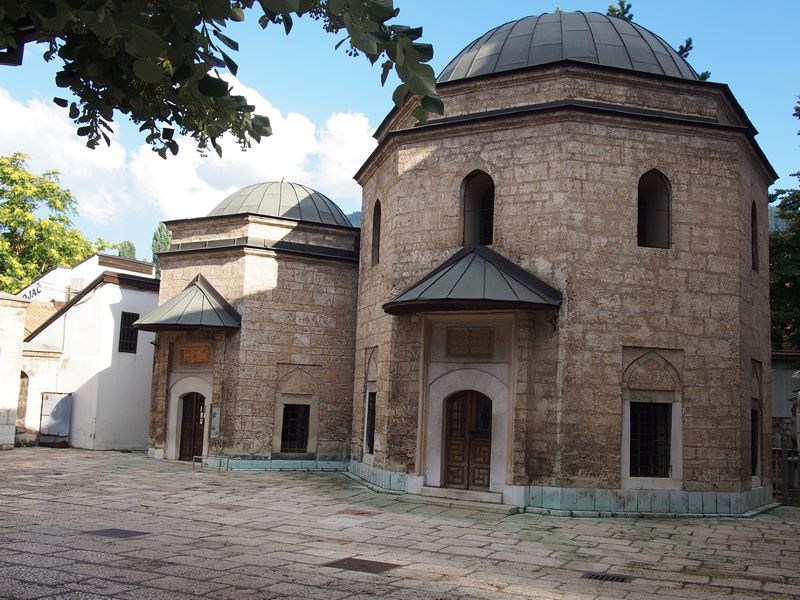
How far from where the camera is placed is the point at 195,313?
52.2 ft

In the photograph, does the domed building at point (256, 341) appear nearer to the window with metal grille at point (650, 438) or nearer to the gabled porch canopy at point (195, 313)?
the gabled porch canopy at point (195, 313)

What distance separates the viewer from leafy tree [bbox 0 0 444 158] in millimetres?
2420

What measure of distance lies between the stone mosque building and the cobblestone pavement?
91cm

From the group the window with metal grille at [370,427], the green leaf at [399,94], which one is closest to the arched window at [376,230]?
the window with metal grille at [370,427]

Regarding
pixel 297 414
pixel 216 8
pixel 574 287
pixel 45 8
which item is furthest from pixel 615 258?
pixel 45 8

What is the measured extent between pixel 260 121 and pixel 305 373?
527 inches

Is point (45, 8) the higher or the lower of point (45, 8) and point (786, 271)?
the lower

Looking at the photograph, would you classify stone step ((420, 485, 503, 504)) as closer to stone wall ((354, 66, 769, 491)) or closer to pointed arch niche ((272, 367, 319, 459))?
stone wall ((354, 66, 769, 491))

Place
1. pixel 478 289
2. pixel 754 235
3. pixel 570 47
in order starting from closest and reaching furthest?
pixel 478 289 < pixel 570 47 < pixel 754 235

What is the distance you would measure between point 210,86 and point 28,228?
28.3m

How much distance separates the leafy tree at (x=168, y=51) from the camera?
7.94 ft

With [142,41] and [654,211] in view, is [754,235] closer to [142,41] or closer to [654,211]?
[654,211]

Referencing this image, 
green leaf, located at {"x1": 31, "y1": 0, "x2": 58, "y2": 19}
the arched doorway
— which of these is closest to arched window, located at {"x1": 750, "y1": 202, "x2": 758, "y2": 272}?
green leaf, located at {"x1": 31, "y1": 0, "x2": 58, "y2": 19}

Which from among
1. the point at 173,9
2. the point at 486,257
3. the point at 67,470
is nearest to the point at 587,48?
the point at 486,257
